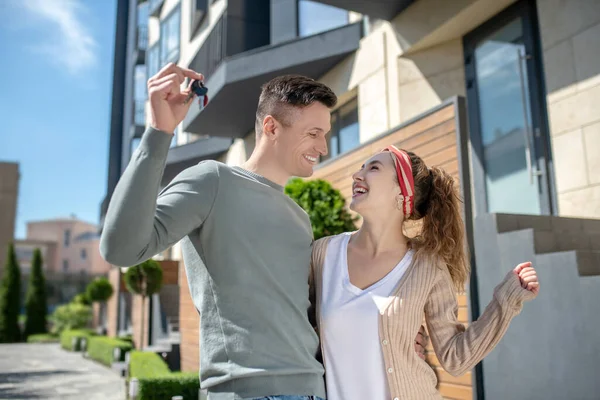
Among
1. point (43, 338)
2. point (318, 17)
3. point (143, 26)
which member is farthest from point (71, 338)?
point (318, 17)

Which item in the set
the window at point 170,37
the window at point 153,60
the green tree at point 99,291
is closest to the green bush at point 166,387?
the window at point 170,37

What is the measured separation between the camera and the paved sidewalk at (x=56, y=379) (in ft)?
40.2

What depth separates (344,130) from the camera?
10.8 m

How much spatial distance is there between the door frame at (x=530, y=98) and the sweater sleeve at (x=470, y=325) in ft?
15.7

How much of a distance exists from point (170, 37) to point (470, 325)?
2065 cm

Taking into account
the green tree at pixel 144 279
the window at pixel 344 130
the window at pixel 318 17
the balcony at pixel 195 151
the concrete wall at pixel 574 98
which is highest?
the window at pixel 318 17

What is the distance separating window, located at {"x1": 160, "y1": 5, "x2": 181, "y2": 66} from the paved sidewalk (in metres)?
11.0

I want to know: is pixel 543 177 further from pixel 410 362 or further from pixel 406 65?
pixel 410 362

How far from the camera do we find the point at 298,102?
2162 millimetres

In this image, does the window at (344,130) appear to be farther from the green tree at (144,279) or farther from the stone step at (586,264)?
the green tree at (144,279)

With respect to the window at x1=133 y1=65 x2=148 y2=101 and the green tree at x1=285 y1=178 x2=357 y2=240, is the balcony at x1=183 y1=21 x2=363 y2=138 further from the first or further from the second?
the window at x1=133 y1=65 x2=148 y2=101

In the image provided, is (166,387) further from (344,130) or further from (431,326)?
(431,326)

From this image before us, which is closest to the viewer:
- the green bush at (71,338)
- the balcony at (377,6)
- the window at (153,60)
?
the balcony at (377,6)

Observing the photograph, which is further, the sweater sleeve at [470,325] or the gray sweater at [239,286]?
the sweater sleeve at [470,325]
